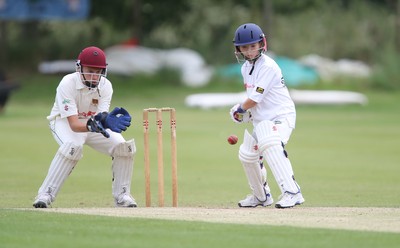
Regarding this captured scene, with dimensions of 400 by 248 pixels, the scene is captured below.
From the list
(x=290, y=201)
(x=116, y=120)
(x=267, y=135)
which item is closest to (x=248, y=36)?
(x=267, y=135)

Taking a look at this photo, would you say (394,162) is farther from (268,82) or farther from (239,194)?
(268,82)

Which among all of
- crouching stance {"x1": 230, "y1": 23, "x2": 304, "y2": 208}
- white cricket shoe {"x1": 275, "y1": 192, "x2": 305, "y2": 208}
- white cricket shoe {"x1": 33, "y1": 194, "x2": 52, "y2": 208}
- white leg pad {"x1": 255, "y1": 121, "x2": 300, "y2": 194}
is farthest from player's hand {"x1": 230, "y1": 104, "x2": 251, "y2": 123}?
white cricket shoe {"x1": 33, "y1": 194, "x2": 52, "y2": 208}

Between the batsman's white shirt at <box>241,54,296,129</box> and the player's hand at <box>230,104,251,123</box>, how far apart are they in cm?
12

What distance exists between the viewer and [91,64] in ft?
30.6

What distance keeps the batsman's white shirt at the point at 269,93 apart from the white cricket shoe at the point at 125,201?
141cm

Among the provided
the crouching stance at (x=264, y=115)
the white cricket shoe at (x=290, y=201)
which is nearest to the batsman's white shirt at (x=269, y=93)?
the crouching stance at (x=264, y=115)

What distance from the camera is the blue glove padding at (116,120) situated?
359 inches

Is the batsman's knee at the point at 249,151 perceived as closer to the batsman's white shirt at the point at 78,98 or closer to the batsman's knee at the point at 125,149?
the batsman's knee at the point at 125,149

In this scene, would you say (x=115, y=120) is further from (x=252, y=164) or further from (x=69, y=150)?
(x=252, y=164)

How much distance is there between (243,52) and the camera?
9.28 m

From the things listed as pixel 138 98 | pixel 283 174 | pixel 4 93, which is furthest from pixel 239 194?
pixel 138 98

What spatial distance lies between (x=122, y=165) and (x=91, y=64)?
108cm

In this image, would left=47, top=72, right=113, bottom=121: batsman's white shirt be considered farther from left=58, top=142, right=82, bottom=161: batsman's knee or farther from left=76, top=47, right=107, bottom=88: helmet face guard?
left=58, top=142, right=82, bottom=161: batsman's knee

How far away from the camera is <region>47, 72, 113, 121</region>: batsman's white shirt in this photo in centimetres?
940
